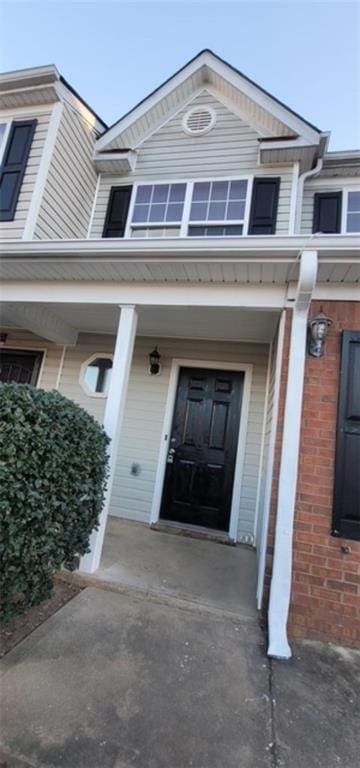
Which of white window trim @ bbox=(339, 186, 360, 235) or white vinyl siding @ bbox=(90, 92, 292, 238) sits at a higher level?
white vinyl siding @ bbox=(90, 92, 292, 238)

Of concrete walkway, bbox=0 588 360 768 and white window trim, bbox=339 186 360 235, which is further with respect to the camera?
white window trim, bbox=339 186 360 235

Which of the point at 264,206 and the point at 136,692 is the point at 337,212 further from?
the point at 136,692

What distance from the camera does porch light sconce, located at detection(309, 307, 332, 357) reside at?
2662mm

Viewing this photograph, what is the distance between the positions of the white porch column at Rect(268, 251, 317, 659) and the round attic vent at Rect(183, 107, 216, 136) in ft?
11.8

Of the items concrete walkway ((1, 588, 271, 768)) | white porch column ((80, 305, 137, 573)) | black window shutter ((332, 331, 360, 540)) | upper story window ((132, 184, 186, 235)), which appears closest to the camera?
concrete walkway ((1, 588, 271, 768))

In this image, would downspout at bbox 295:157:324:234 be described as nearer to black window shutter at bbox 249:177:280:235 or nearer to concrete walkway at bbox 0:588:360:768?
black window shutter at bbox 249:177:280:235

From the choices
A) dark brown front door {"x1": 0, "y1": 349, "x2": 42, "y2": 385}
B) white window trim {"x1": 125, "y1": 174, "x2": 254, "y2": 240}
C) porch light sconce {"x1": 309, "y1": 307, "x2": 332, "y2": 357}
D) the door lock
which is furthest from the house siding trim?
porch light sconce {"x1": 309, "y1": 307, "x2": 332, "y2": 357}

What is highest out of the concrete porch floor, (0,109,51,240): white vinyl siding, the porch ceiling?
(0,109,51,240): white vinyl siding

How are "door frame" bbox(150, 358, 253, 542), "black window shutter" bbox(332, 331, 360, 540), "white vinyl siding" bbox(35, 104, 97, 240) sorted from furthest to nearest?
"white vinyl siding" bbox(35, 104, 97, 240), "door frame" bbox(150, 358, 253, 542), "black window shutter" bbox(332, 331, 360, 540)

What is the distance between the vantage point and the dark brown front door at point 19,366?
528cm

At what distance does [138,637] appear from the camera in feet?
7.47

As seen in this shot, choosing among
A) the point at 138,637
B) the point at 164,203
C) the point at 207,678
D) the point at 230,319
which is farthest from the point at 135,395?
the point at 207,678

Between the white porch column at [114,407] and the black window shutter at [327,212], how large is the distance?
2.92 metres

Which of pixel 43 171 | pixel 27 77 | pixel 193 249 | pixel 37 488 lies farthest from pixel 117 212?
pixel 37 488
